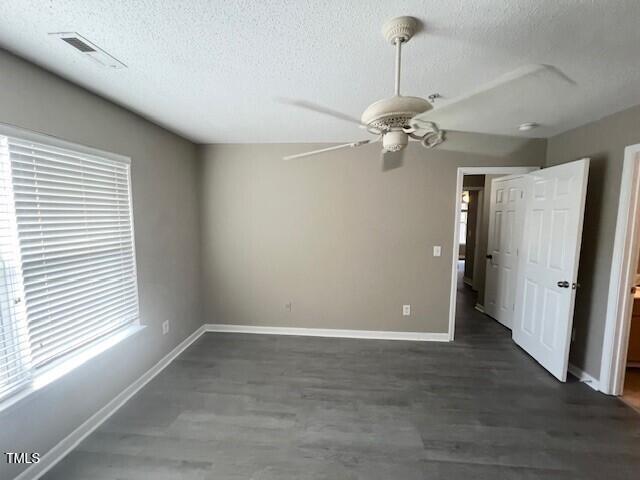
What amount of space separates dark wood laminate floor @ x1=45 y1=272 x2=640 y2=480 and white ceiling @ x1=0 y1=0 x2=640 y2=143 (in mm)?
2349

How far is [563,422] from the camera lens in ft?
6.88

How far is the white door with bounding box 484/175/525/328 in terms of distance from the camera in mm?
3604

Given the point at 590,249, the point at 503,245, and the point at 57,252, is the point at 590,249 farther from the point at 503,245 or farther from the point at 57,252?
the point at 57,252

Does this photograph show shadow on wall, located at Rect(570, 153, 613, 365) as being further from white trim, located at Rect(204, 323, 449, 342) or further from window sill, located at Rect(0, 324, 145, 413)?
window sill, located at Rect(0, 324, 145, 413)

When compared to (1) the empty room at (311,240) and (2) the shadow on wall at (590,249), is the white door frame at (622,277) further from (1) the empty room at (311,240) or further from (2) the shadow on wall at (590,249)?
(2) the shadow on wall at (590,249)

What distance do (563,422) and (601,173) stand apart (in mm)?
2061

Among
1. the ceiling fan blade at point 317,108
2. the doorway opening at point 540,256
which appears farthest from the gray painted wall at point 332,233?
the ceiling fan blade at point 317,108

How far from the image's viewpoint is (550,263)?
9.03ft

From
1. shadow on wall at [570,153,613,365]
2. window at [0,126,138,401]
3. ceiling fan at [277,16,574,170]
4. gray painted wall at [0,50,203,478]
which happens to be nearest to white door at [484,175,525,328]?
shadow on wall at [570,153,613,365]

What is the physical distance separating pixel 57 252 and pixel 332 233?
8.06 ft

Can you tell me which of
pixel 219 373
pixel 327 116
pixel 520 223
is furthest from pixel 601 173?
pixel 219 373

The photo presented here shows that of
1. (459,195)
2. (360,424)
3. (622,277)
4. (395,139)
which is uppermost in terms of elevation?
(395,139)

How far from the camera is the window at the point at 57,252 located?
154cm

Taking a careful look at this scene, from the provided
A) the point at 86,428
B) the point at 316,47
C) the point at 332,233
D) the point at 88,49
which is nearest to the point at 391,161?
the point at 332,233
